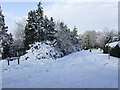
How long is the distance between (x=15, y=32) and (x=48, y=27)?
22023 mm

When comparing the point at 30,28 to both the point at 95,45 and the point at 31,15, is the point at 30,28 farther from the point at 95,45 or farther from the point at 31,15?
the point at 95,45

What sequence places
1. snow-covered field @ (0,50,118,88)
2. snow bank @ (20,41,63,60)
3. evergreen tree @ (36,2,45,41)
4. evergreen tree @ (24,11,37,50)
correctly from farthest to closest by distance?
evergreen tree @ (24,11,37,50) → evergreen tree @ (36,2,45,41) → snow bank @ (20,41,63,60) → snow-covered field @ (0,50,118,88)

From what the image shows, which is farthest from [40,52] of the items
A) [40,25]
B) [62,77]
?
[62,77]

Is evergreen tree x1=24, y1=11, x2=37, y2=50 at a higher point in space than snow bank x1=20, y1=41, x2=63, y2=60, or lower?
higher

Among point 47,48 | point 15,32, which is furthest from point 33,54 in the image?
point 15,32

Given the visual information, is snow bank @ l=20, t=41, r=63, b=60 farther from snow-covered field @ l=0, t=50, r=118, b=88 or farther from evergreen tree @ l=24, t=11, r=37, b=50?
snow-covered field @ l=0, t=50, r=118, b=88

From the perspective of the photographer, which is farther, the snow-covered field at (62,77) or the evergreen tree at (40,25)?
the evergreen tree at (40,25)

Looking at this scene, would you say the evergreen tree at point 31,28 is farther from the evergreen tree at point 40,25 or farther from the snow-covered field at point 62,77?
the snow-covered field at point 62,77

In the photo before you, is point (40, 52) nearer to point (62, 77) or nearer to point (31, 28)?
point (31, 28)

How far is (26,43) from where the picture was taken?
104 ft

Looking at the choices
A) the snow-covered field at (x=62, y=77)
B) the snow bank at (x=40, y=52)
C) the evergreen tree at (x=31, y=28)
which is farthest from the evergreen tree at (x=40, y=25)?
the snow-covered field at (x=62, y=77)

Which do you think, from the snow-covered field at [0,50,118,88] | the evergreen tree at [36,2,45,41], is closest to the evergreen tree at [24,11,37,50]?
the evergreen tree at [36,2,45,41]

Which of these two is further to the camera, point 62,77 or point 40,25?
point 40,25

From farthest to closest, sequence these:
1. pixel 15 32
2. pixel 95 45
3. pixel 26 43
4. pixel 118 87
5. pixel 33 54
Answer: pixel 95 45, pixel 15 32, pixel 26 43, pixel 33 54, pixel 118 87
